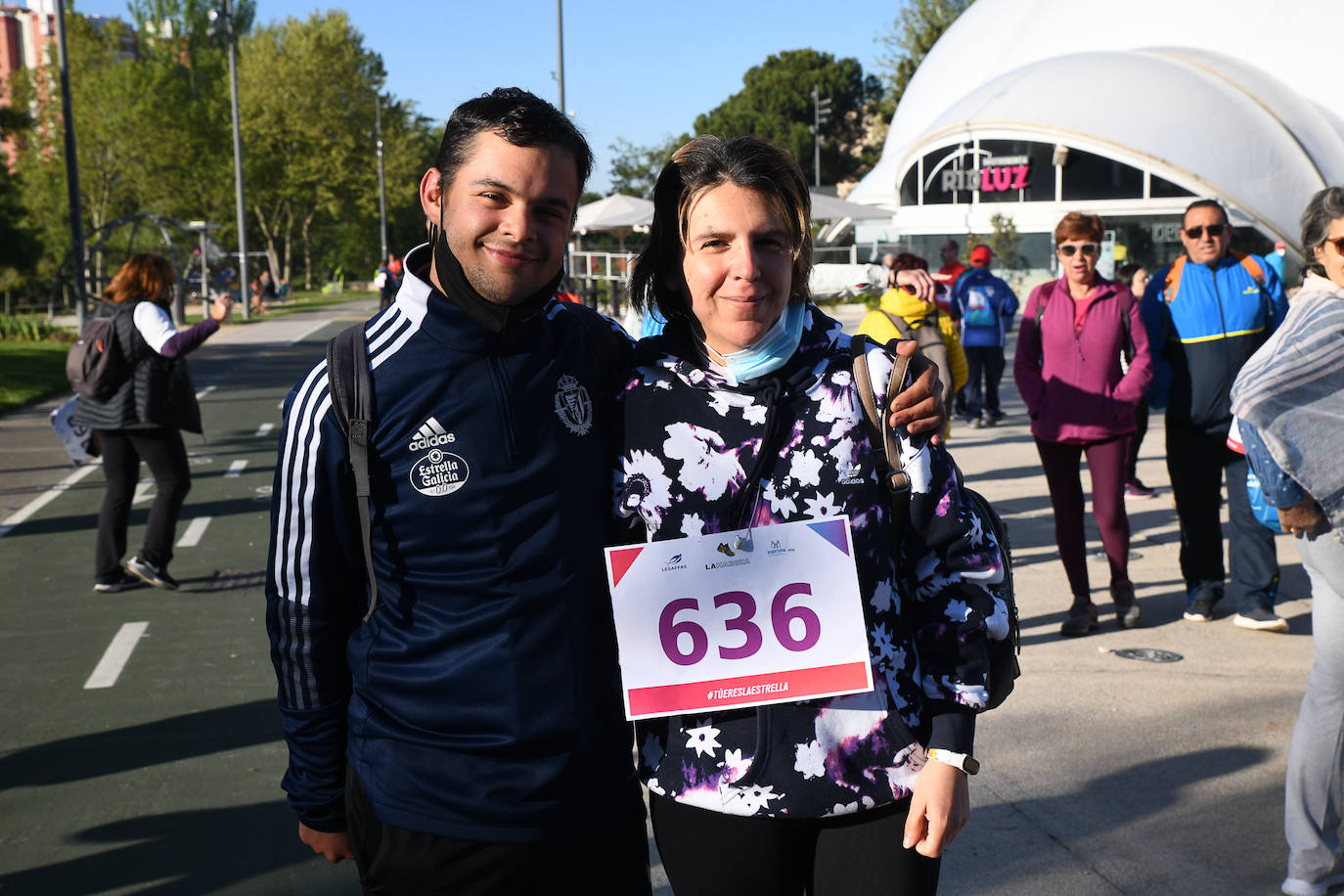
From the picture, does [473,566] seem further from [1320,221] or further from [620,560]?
[1320,221]

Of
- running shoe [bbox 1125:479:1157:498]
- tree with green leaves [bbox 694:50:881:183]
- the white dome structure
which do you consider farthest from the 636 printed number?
tree with green leaves [bbox 694:50:881:183]

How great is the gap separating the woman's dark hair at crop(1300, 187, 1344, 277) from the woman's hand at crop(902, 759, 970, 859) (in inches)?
97.0

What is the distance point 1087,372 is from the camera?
21.0 ft

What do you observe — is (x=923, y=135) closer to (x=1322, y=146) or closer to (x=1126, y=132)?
(x=1126, y=132)

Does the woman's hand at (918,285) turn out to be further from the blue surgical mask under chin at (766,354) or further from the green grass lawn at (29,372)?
the green grass lawn at (29,372)

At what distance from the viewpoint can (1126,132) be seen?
37.0 m

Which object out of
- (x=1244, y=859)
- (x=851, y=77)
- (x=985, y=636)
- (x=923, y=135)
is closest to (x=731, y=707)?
(x=985, y=636)

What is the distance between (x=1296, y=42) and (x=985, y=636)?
148 ft

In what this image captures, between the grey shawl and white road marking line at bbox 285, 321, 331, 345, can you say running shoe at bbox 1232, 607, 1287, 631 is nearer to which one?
the grey shawl

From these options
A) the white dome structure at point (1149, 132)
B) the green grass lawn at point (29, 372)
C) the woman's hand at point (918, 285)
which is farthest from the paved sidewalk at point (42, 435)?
the white dome structure at point (1149, 132)

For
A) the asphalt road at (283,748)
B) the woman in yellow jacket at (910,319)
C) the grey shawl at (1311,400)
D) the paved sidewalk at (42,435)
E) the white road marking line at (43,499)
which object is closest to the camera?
the grey shawl at (1311,400)

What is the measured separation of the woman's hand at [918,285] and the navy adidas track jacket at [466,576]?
5.40 m

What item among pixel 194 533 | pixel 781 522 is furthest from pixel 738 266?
pixel 194 533

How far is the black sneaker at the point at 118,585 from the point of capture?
782 centimetres
